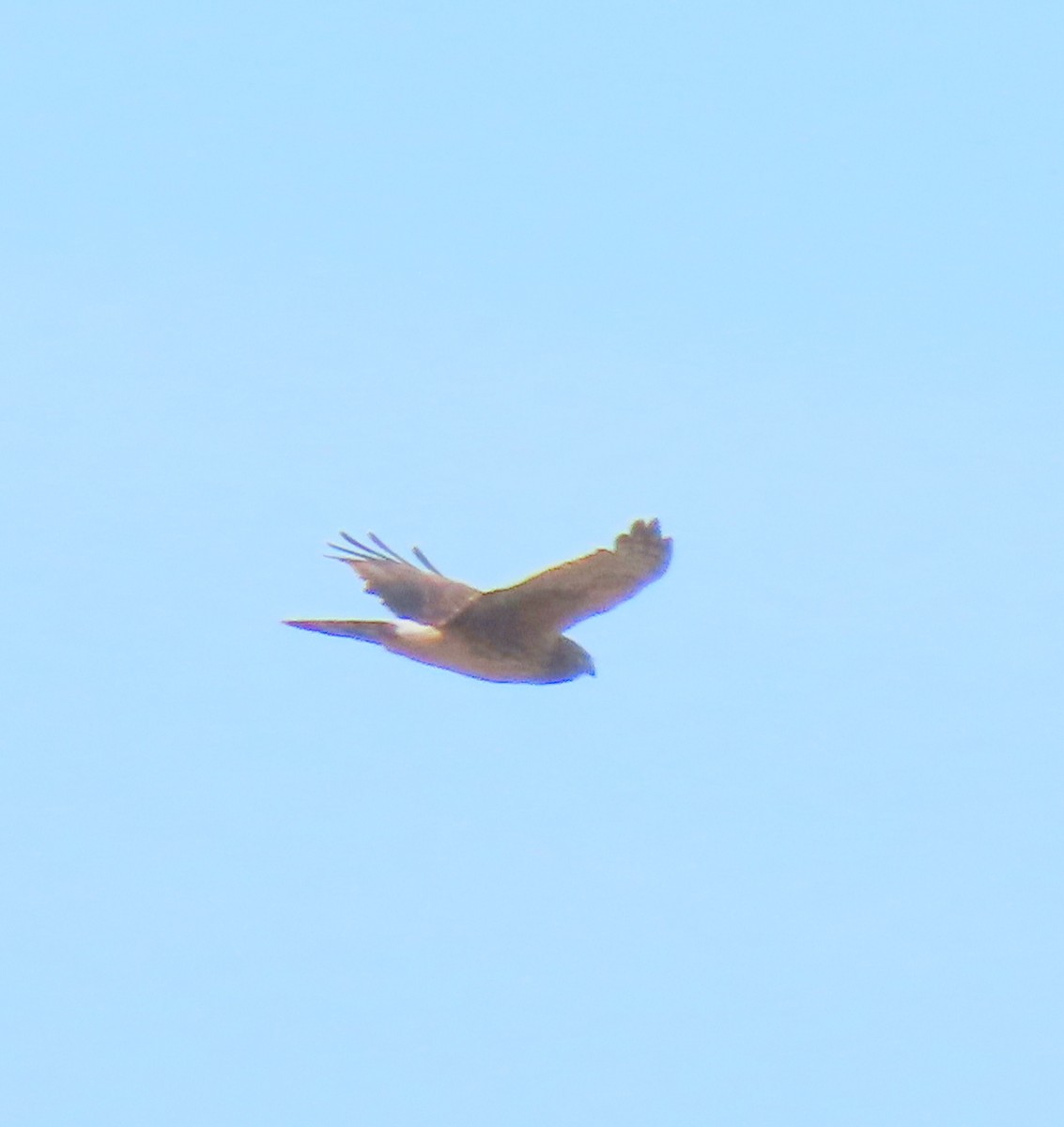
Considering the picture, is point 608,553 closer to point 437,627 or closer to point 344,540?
point 437,627

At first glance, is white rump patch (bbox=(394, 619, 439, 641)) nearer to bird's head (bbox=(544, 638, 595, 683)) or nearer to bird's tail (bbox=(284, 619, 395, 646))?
bird's tail (bbox=(284, 619, 395, 646))

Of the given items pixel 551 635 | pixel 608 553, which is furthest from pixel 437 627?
pixel 608 553

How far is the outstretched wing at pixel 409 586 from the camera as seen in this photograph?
579 inches

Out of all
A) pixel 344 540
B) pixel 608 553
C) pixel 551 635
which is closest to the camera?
pixel 608 553

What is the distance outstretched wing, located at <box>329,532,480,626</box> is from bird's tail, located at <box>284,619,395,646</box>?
0.23 meters

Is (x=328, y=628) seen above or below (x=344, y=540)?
below

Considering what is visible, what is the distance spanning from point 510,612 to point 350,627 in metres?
1.51

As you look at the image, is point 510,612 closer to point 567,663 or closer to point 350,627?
point 567,663

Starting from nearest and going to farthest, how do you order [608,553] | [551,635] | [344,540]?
[608,553]
[551,635]
[344,540]

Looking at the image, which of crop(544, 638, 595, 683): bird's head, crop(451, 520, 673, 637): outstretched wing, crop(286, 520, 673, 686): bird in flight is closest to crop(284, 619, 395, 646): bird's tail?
crop(286, 520, 673, 686): bird in flight

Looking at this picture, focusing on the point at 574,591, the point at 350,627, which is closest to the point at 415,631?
the point at 350,627

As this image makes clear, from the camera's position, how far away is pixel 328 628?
14906 mm

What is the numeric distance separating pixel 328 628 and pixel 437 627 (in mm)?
954

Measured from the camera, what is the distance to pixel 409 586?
15.2 metres
